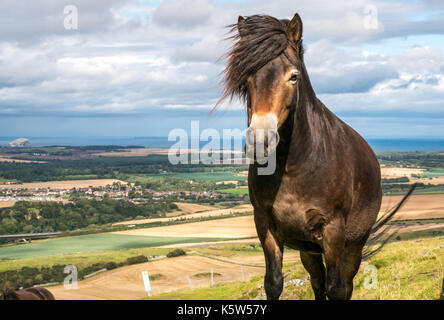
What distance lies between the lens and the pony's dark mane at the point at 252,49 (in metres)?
4.78

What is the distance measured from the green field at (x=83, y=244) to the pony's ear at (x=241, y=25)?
5277 centimetres

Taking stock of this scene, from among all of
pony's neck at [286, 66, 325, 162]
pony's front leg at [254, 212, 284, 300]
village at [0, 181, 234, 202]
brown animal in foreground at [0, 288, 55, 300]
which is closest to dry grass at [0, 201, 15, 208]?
village at [0, 181, 234, 202]

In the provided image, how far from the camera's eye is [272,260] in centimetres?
530

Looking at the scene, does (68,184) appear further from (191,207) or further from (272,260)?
(272,260)

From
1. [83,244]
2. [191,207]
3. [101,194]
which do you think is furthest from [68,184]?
[83,244]

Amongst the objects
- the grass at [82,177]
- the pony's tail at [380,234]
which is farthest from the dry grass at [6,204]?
the pony's tail at [380,234]

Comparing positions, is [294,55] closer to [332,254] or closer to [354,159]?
[354,159]

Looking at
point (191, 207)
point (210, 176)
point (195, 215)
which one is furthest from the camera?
point (210, 176)

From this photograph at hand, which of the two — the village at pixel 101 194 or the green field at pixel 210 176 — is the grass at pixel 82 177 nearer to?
the village at pixel 101 194

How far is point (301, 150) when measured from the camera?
5207 mm

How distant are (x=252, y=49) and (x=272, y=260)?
2.46 metres

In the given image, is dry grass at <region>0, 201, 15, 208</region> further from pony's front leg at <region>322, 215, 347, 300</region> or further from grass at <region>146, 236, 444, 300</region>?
pony's front leg at <region>322, 215, 347, 300</region>

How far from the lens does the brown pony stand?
15.6 ft

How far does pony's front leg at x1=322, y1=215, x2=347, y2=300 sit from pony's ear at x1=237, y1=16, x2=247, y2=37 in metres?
2.41
